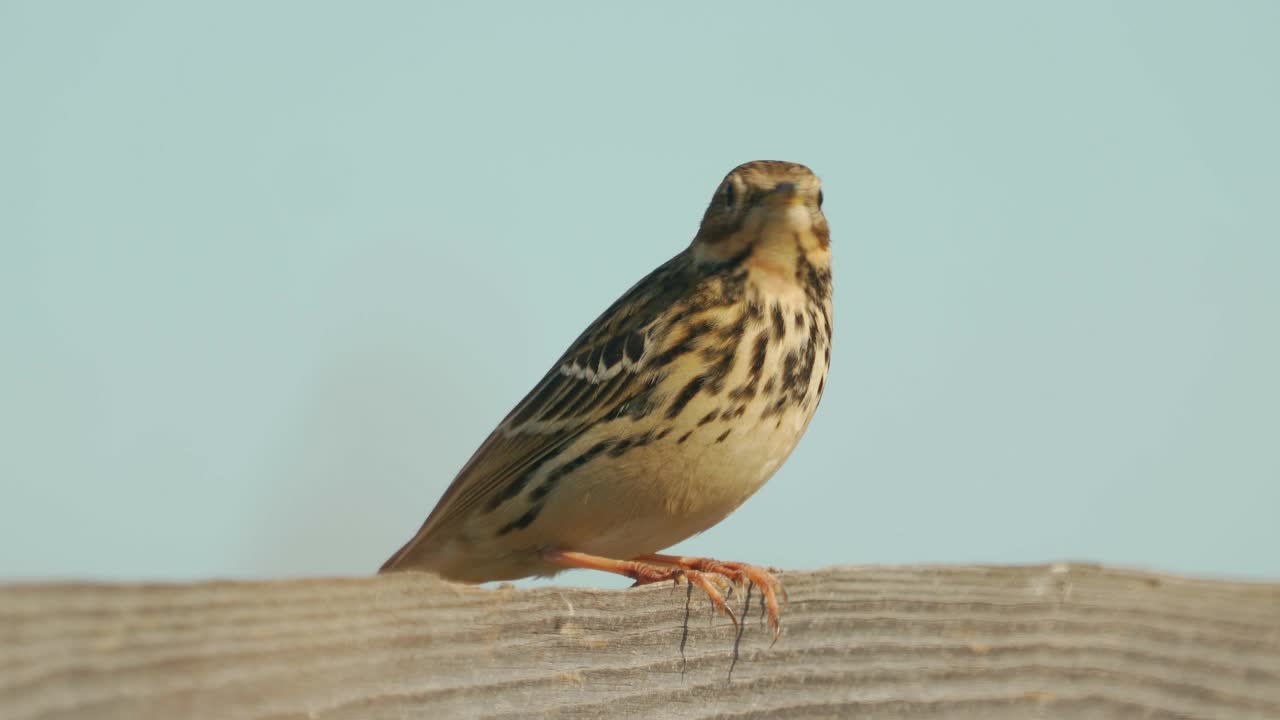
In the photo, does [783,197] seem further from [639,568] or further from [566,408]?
[639,568]

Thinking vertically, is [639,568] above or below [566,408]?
below

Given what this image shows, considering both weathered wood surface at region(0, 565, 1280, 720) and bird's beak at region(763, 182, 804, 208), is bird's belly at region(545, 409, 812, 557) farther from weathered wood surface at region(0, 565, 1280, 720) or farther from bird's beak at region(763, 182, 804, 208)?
weathered wood surface at region(0, 565, 1280, 720)

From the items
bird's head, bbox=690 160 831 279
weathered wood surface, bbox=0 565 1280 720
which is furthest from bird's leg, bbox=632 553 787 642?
bird's head, bbox=690 160 831 279

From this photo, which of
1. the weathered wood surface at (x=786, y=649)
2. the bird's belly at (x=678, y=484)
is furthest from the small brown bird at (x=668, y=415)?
the weathered wood surface at (x=786, y=649)

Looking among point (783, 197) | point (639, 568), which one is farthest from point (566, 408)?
point (783, 197)

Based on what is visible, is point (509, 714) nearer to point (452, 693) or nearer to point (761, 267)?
point (452, 693)

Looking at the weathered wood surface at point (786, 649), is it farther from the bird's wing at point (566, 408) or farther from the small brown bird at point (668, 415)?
the bird's wing at point (566, 408)

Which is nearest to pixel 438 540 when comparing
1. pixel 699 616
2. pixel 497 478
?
pixel 497 478
